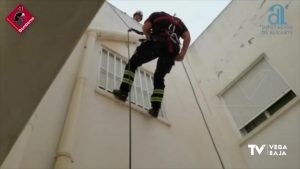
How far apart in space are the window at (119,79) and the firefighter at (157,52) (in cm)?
30

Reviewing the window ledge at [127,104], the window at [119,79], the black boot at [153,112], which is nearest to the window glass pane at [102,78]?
the window at [119,79]

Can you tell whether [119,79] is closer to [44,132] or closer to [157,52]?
[157,52]

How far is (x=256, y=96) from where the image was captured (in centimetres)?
384

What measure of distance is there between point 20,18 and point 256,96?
3.53 metres

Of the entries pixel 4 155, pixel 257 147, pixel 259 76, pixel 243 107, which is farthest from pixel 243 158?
pixel 4 155

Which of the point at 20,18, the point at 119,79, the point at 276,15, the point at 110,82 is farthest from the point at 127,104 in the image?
the point at 276,15

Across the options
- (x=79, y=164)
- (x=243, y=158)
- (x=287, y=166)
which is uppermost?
(x=287, y=166)

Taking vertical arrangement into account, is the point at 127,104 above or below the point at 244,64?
below

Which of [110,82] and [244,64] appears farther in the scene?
[244,64]

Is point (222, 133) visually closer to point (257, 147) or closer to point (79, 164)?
point (257, 147)

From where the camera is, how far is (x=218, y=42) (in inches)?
191

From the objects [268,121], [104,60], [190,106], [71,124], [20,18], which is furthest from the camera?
[190,106]

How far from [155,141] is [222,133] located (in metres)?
1.48

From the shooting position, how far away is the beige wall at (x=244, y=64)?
322 centimetres
